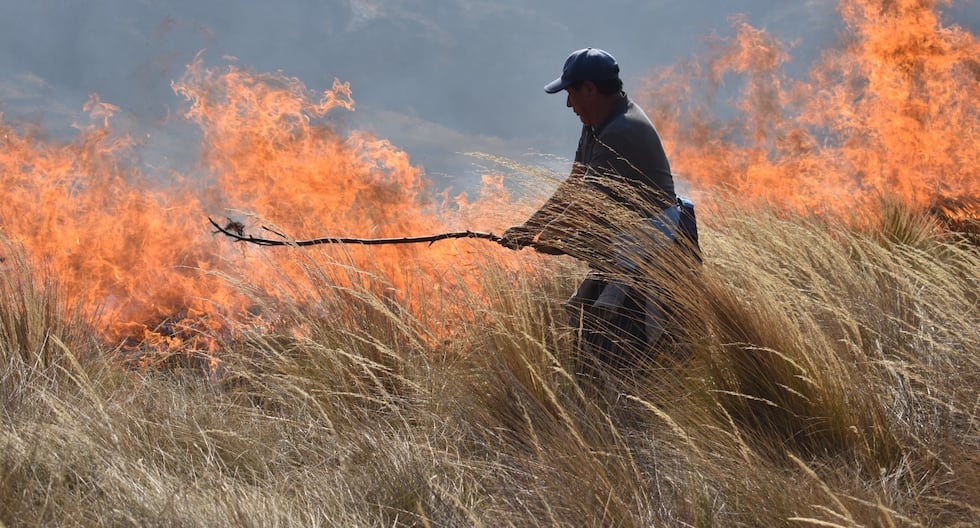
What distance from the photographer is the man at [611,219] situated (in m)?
2.97

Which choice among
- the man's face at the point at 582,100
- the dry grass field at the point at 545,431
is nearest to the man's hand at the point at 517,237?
the dry grass field at the point at 545,431

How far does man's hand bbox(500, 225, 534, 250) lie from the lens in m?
3.15

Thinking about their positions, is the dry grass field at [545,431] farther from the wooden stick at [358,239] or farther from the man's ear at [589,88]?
the man's ear at [589,88]

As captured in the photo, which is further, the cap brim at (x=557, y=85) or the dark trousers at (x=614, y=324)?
the cap brim at (x=557, y=85)

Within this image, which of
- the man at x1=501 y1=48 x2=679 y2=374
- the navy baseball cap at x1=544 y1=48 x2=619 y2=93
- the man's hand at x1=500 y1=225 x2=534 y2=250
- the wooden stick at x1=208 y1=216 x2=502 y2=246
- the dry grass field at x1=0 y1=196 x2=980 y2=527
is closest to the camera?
the dry grass field at x1=0 y1=196 x2=980 y2=527

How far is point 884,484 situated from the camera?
202 cm

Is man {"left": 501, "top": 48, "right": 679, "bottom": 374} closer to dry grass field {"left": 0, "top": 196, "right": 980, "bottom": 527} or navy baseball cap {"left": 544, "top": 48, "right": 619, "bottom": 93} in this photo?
navy baseball cap {"left": 544, "top": 48, "right": 619, "bottom": 93}

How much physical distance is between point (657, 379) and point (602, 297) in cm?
37

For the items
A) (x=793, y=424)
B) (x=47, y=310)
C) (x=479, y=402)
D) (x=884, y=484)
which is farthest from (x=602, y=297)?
(x=47, y=310)

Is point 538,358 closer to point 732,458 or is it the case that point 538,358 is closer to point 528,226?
point 528,226

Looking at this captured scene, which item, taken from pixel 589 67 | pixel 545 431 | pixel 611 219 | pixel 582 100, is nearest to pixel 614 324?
pixel 611 219

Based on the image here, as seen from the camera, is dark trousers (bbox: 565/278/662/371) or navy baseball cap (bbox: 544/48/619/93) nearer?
dark trousers (bbox: 565/278/662/371)

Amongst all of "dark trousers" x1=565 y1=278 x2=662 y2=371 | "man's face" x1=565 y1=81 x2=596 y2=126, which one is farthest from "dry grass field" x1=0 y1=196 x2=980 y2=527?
"man's face" x1=565 y1=81 x2=596 y2=126

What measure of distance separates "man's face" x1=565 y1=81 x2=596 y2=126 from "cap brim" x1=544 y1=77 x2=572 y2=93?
3 cm
